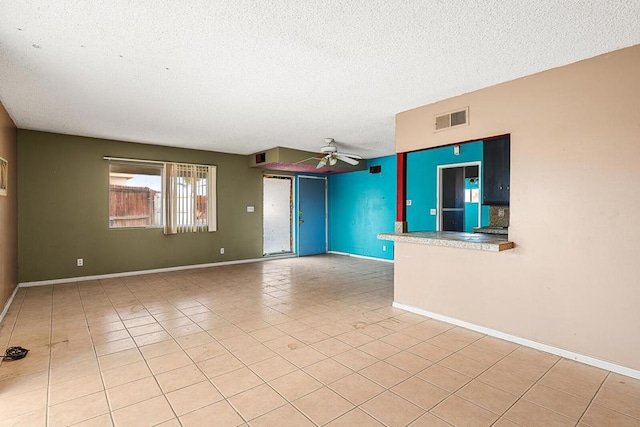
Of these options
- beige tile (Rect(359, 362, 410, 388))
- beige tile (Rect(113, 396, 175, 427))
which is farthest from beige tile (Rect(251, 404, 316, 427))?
beige tile (Rect(359, 362, 410, 388))

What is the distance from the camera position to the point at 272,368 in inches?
99.7

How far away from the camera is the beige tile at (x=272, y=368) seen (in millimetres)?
2424

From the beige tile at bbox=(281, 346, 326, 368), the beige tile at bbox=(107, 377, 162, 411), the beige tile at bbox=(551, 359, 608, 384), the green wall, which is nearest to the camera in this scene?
the beige tile at bbox=(107, 377, 162, 411)

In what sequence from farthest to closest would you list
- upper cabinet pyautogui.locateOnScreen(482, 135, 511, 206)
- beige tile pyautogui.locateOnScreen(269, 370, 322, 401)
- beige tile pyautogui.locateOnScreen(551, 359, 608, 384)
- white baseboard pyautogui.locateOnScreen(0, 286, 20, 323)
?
upper cabinet pyautogui.locateOnScreen(482, 135, 511, 206), white baseboard pyautogui.locateOnScreen(0, 286, 20, 323), beige tile pyautogui.locateOnScreen(551, 359, 608, 384), beige tile pyautogui.locateOnScreen(269, 370, 322, 401)

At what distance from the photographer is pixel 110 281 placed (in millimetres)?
5473

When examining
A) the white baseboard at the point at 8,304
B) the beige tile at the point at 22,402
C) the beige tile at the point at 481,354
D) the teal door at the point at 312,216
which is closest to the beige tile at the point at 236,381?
the beige tile at the point at 22,402

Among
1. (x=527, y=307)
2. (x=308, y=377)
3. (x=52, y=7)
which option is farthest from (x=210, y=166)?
(x=527, y=307)

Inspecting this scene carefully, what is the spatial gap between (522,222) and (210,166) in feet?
19.1

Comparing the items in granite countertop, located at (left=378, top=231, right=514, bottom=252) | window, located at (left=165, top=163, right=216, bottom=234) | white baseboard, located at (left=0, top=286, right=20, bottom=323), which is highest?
window, located at (left=165, top=163, right=216, bottom=234)

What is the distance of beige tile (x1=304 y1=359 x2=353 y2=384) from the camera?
7.82ft

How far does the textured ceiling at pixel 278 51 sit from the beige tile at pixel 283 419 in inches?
96.9

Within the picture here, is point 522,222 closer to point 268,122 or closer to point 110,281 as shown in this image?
point 268,122

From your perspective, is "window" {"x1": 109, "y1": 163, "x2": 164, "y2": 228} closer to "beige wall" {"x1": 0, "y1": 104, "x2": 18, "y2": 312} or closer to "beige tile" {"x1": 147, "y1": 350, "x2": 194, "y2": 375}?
"beige wall" {"x1": 0, "y1": 104, "x2": 18, "y2": 312}

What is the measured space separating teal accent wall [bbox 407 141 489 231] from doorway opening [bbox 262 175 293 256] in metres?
3.10
